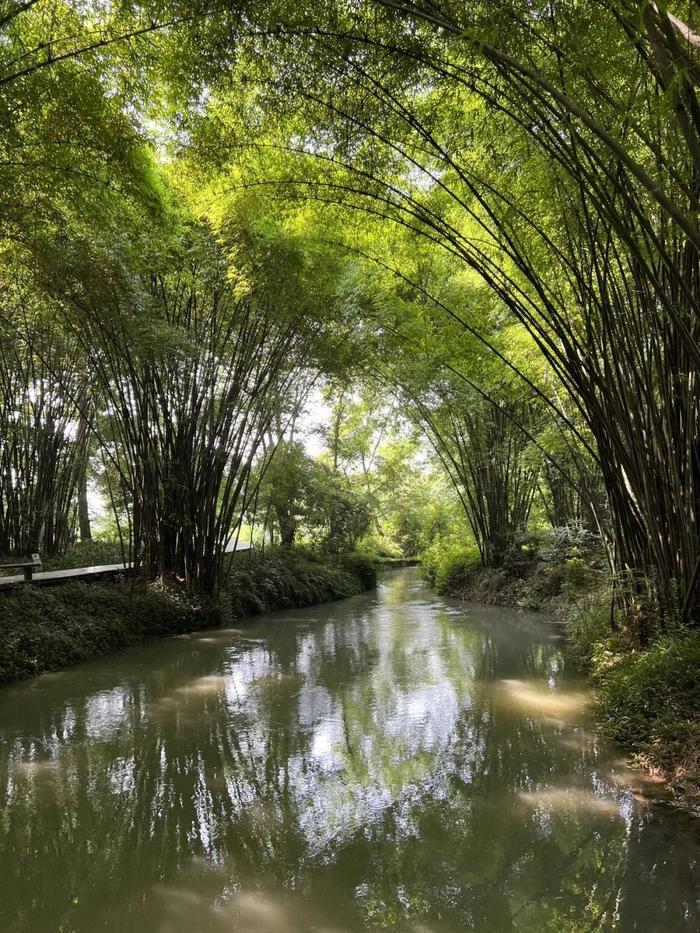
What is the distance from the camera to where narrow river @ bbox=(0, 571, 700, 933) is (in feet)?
5.62

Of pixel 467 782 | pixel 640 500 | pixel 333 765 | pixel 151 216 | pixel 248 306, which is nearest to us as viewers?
pixel 467 782

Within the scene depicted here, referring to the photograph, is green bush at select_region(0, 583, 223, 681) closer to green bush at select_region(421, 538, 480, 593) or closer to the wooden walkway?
the wooden walkway

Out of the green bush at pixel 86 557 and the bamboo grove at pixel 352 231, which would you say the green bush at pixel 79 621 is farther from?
the green bush at pixel 86 557

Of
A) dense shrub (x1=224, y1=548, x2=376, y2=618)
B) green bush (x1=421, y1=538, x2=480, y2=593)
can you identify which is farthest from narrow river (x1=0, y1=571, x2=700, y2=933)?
green bush (x1=421, y1=538, x2=480, y2=593)

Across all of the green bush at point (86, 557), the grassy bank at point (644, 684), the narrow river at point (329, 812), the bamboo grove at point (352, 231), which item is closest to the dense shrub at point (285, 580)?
the bamboo grove at point (352, 231)

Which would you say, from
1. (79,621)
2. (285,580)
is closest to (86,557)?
(285,580)

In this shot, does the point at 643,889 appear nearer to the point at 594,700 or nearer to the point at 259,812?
the point at 259,812

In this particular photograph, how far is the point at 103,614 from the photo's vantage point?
5746 mm

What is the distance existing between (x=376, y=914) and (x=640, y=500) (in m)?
2.62

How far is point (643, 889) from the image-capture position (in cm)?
176

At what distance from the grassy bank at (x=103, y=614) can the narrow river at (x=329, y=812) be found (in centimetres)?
Answer: 54

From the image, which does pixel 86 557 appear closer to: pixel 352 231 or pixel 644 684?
pixel 352 231

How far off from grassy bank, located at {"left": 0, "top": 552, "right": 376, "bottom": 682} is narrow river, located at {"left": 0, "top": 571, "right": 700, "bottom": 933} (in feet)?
1.76

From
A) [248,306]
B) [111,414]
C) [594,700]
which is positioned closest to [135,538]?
[111,414]
